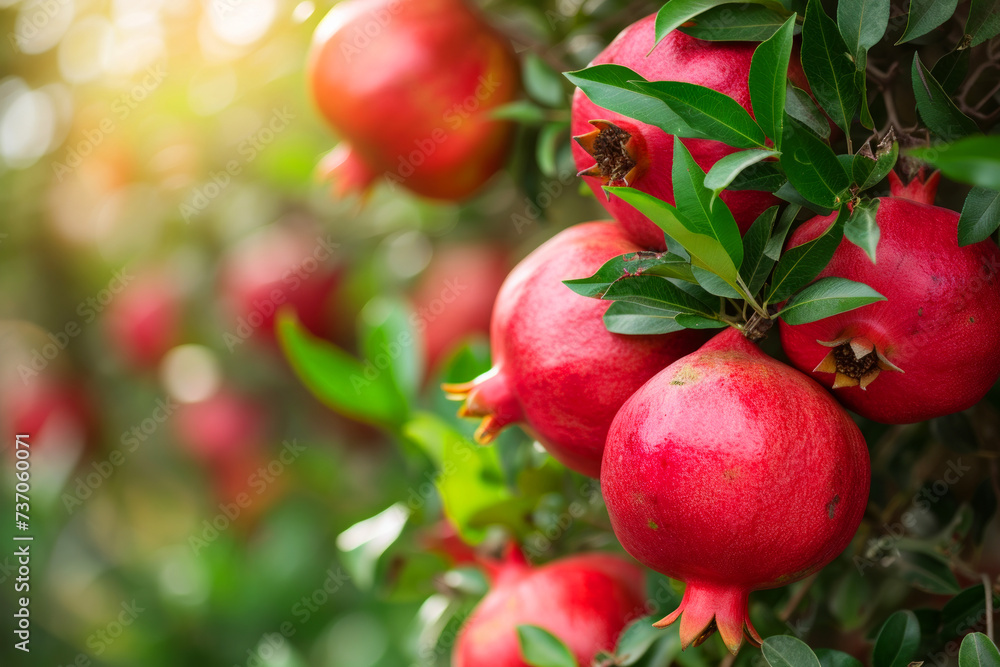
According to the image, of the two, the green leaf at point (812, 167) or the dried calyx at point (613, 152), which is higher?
the dried calyx at point (613, 152)

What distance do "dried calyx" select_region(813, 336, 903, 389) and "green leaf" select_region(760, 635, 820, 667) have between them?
18cm

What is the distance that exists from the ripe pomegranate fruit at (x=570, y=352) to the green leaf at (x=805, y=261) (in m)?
0.10

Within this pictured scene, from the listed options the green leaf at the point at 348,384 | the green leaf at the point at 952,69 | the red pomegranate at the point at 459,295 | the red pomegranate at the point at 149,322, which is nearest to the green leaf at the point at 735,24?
the green leaf at the point at 952,69

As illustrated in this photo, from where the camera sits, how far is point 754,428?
0.45 metres

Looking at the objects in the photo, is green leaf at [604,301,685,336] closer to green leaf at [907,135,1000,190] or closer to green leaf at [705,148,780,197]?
green leaf at [705,148,780,197]

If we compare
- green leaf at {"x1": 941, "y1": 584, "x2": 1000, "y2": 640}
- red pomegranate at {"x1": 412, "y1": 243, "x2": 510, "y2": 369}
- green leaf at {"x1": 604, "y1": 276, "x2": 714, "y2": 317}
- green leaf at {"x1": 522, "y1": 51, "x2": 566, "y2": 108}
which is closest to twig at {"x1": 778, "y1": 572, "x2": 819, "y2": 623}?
green leaf at {"x1": 941, "y1": 584, "x2": 1000, "y2": 640}

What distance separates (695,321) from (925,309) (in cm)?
13

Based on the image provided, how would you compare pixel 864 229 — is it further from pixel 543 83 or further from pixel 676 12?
pixel 543 83

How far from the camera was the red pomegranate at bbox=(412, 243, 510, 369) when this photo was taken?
4.40ft

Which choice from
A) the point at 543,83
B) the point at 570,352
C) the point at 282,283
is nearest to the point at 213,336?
the point at 282,283

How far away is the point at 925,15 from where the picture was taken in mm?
510

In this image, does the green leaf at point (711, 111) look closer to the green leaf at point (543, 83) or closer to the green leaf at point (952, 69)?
the green leaf at point (952, 69)

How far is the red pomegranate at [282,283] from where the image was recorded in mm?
1504

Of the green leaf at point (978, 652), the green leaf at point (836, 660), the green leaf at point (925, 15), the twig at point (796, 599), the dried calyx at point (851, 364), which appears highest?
the green leaf at point (925, 15)
